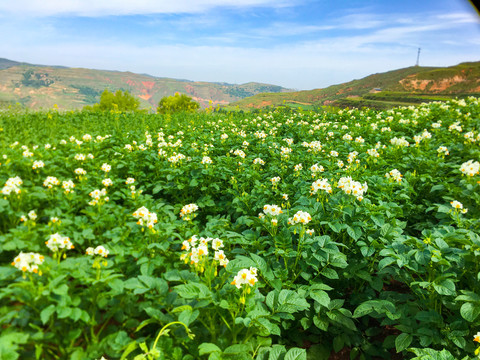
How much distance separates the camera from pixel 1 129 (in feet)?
24.1

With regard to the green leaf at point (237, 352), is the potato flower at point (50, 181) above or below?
above

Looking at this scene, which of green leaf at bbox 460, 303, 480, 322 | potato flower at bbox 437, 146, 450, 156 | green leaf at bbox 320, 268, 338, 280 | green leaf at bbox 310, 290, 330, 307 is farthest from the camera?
potato flower at bbox 437, 146, 450, 156

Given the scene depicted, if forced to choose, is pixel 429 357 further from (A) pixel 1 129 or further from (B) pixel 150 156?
(A) pixel 1 129

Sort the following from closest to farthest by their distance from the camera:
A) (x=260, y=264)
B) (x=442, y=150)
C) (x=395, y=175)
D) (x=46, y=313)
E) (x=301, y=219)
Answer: (x=46, y=313), (x=260, y=264), (x=301, y=219), (x=395, y=175), (x=442, y=150)

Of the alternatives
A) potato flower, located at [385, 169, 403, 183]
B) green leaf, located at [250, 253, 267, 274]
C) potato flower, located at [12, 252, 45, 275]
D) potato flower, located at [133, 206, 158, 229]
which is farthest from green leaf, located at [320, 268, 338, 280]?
potato flower, located at [12, 252, 45, 275]

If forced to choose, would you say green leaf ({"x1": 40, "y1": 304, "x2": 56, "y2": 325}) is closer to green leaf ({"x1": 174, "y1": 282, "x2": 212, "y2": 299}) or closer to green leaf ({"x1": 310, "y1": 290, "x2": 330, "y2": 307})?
green leaf ({"x1": 174, "y1": 282, "x2": 212, "y2": 299})

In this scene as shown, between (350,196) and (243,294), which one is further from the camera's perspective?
(350,196)

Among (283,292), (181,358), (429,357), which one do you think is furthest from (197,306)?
(429,357)

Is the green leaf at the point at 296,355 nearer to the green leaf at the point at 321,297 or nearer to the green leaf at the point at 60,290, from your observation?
the green leaf at the point at 321,297

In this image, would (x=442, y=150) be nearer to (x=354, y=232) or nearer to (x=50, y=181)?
(x=354, y=232)

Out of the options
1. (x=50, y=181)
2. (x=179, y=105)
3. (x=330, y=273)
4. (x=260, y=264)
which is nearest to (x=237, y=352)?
(x=260, y=264)

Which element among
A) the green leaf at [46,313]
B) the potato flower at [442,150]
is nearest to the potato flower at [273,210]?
the green leaf at [46,313]

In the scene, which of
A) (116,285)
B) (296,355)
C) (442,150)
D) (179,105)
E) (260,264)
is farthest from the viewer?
(179,105)

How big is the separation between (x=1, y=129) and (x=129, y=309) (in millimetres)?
7947
